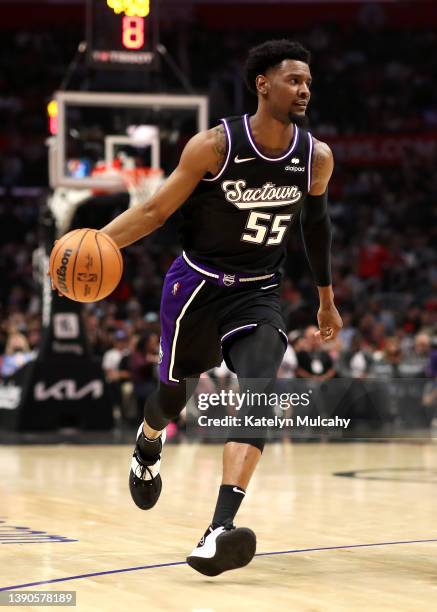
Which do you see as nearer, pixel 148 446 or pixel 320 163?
pixel 320 163

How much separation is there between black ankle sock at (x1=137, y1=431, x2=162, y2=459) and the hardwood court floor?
0.43 meters

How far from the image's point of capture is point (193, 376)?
571 centimetres

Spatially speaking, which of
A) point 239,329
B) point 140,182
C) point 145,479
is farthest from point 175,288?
point 140,182

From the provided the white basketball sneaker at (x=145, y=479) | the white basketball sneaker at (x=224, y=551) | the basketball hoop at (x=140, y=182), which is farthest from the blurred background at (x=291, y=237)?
the white basketball sneaker at (x=224, y=551)

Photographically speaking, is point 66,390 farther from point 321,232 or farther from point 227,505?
point 227,505

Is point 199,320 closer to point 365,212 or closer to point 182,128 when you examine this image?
point 182,128

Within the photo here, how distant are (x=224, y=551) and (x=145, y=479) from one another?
1.67 metres

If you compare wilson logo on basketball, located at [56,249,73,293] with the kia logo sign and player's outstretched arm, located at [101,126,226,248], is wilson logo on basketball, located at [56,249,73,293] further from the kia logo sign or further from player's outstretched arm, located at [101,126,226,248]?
the kia logo sign

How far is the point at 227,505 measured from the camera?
188 inches

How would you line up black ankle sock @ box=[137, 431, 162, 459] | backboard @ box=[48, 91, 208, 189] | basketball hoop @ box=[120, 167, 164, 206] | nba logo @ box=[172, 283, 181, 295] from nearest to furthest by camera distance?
nba logo @ box=[172, 283, 181, 295]
black ankle sock @ box=[137, 431, 162, 459]
backboard @ box=[48, 91, 208, 189]
basketball hoop @ box=[120, 167, 164, 206]

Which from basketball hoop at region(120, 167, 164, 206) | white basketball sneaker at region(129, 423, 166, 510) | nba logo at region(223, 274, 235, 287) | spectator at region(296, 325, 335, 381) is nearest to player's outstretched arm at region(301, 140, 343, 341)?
nba logo at region(223, 274, 235, 287)

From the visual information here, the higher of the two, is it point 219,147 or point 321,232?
point 219,147

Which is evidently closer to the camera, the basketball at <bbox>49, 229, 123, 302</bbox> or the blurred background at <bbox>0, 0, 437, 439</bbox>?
the basketball at <bbox>49, 229, 123, 302</bbox>

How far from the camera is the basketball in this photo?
4965 mm
